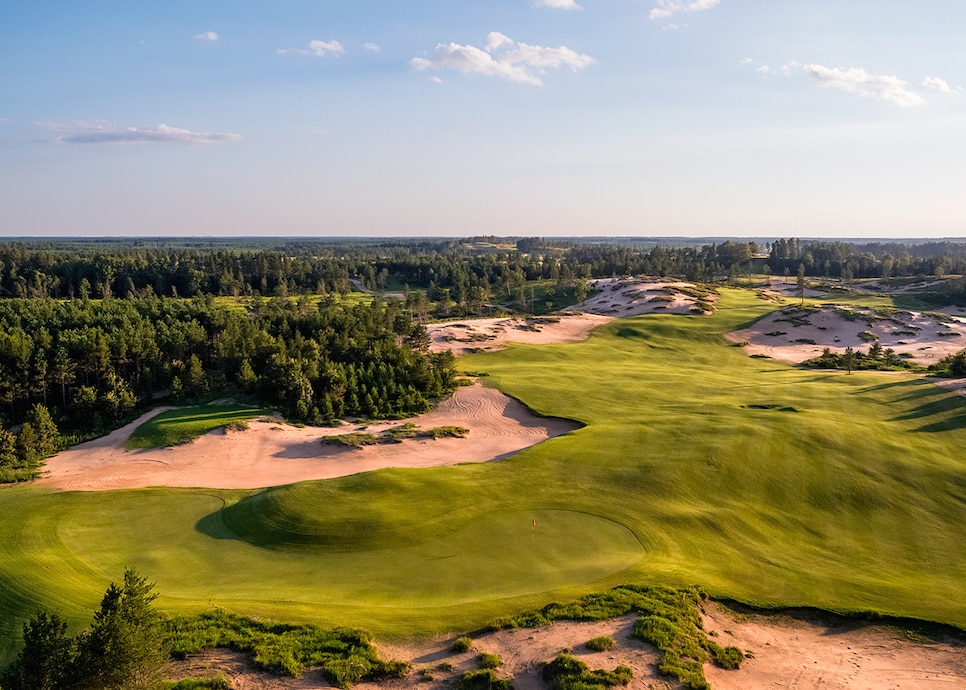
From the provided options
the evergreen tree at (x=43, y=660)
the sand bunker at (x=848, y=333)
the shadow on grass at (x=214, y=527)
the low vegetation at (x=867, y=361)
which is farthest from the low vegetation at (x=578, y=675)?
the sand bunker at (x=848, y=333)

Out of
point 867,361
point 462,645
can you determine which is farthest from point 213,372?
point 867,361

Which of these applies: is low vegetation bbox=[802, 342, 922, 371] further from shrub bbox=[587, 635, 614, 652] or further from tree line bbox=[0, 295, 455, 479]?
shrub bbox=[587, 635, 614, 652]

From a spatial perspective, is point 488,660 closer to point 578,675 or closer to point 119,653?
point 578,675

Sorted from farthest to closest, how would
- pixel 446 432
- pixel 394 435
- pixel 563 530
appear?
pixel 446 432
pixel 394 435
pixel 563 530

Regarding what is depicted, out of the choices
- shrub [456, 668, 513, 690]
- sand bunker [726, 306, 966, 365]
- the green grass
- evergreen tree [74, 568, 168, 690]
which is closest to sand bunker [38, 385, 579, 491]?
the green grass

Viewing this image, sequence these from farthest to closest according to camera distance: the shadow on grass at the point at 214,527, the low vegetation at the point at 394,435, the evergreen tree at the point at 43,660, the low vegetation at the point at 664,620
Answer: the low vegetation at the point at 394,435
the shadow on grass at the point at 214,527
the low vegetation at the point at 664,620
the evergreen tree at the point at 43,660

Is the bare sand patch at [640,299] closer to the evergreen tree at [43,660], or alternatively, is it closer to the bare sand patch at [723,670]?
the bare sand patch at [723,670]
